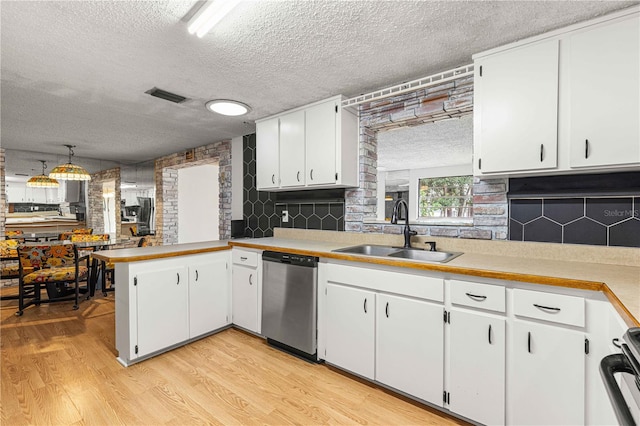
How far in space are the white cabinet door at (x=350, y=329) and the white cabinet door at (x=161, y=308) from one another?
1256 mm

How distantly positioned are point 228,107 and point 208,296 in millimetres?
1767

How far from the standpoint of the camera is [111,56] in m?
1.91

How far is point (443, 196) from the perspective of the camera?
6.56 m

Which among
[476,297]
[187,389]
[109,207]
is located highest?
[109,207]

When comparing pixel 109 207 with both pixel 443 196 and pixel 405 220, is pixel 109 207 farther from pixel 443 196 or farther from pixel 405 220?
pixel 443 196

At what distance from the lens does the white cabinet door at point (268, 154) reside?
9.73ft

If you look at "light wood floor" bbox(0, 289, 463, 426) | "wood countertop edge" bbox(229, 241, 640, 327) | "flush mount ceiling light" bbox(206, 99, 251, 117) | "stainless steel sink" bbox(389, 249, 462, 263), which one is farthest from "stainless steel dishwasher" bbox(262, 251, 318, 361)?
"flush mount ceiling light" bbox(206, 99, 251, 117)

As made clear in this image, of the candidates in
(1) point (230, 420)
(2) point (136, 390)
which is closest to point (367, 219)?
(1) point (230, 420)

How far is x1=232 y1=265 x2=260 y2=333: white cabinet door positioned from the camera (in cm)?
263

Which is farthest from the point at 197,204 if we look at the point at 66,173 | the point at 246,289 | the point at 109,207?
the point at 246,289

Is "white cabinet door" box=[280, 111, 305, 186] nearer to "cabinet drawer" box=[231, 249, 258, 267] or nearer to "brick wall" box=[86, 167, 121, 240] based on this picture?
"cabinet drawer" box=[231, 249, 258, 267]

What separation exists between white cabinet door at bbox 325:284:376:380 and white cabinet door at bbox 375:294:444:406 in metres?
0.06

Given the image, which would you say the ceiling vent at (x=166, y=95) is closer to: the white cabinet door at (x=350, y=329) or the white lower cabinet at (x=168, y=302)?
the white lower cabinet at (x=168, y=302)

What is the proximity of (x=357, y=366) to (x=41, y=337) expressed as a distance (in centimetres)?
292
